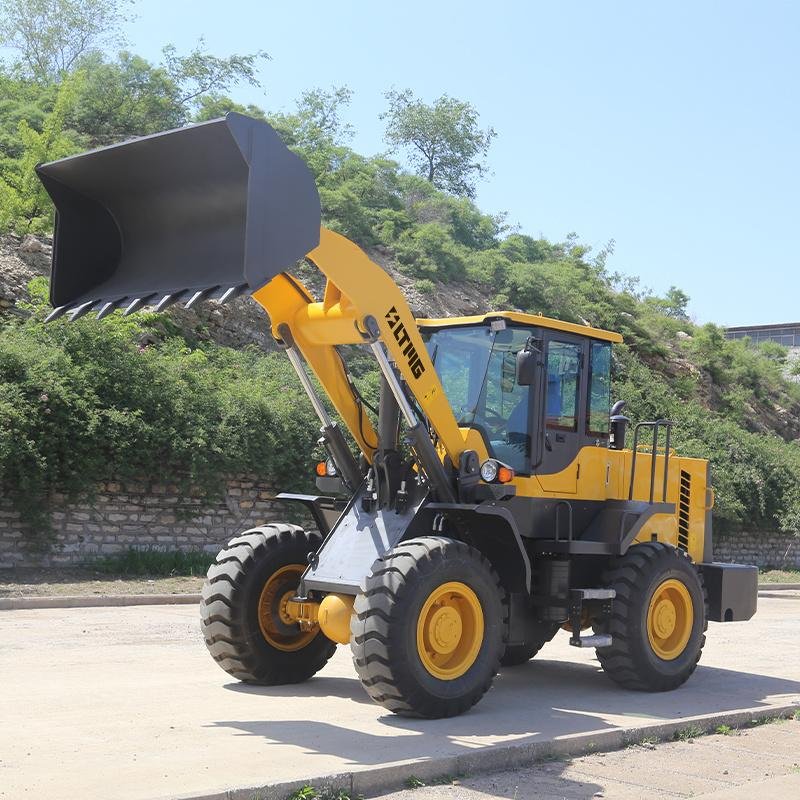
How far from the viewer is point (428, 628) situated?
817 cm

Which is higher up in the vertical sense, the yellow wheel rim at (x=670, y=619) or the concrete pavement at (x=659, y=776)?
the yellow wheel rim at (x=670, y=619)

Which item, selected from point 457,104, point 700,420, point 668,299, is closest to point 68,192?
point 700,420

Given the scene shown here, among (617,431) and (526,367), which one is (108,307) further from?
(617,431)

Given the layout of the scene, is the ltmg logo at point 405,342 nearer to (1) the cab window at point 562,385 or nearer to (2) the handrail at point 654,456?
(1) the cab window at point 562,385

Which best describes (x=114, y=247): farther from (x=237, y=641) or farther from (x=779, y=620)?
(x=779, y=620)

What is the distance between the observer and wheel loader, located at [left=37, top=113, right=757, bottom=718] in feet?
25.6

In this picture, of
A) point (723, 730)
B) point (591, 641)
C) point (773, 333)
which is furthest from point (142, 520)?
point (773, 333)

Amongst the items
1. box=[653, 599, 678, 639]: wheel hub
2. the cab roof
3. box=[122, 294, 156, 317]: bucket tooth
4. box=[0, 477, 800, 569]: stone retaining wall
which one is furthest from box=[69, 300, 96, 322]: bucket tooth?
box=[0, 477, 800, 569]: stone retaining wall

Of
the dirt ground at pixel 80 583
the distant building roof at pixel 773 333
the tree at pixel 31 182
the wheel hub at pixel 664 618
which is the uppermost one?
the distant building roof at pixel 773 333

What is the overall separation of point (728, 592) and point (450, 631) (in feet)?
13.8

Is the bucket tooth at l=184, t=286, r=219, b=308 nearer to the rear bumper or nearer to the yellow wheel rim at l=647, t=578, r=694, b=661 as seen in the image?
the yellow wheel rim at l=647, t=578, r=694, b=661

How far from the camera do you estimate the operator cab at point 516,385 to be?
970cm

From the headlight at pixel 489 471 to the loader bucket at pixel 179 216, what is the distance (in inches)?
96.0

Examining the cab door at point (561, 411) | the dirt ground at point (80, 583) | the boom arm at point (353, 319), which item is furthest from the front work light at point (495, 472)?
the dirt ground at point (80, 583)
